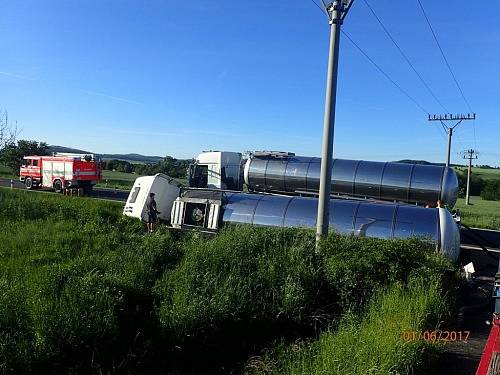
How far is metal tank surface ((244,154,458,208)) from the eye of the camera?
55.7ft

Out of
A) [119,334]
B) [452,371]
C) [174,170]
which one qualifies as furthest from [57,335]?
[174,170]

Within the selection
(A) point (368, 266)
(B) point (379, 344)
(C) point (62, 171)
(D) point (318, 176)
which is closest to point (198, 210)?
(D) point (318, 176)

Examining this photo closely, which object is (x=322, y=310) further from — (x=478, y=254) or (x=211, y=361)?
(x=478, y=254)

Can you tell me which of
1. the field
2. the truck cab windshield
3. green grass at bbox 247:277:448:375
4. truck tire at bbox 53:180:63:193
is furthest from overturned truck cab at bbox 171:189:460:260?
truck tire at bbox 53:180:63:193

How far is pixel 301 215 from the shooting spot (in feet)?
45.5

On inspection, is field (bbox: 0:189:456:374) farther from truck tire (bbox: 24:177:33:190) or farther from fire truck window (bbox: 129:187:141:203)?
truck tire (bbox: 24:177:33:190)

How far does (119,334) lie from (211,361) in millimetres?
1508

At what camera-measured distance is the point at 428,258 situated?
9102 millimetres

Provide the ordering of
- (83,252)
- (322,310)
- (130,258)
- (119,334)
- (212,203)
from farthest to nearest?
(212,203) < (83,252) < (130,258) < (322,310) < (119,334)

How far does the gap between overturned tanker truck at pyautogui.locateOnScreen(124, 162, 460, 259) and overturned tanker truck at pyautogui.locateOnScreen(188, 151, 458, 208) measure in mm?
3464

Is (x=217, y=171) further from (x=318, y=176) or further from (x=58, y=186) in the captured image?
(x=58, y=186)

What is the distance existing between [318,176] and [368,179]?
83.7 inches

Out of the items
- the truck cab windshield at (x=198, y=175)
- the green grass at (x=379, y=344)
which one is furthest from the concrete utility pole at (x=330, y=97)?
the truck cab windshield at (x=198, y=175)
